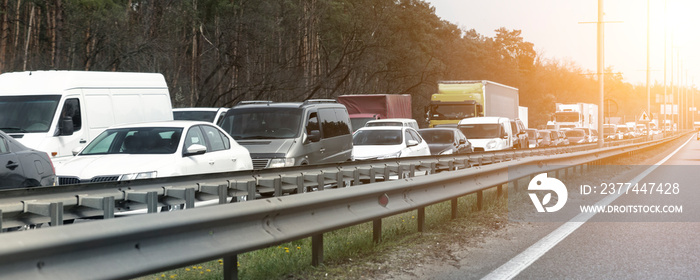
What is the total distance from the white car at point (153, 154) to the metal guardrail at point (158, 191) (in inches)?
39.5

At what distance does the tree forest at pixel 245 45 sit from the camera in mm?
36969

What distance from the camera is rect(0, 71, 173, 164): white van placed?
54.4ft

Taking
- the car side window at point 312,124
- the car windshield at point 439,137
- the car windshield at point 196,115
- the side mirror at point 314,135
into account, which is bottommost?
the car windshield at point 439,137

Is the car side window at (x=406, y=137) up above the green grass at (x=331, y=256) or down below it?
above

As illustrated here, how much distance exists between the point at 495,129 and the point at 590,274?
918 inches

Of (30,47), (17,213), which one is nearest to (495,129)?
(17,213)

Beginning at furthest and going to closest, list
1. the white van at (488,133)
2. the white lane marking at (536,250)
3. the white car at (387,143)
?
the white van at (488,133)
the white car at (387,143)
the white lane marking at (536,250)

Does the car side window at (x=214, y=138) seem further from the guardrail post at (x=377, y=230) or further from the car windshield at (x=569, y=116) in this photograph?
the car windshield at (x=569, y=116)

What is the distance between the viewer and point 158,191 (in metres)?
9.27

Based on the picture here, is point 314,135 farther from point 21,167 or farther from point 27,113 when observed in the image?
point 21,167

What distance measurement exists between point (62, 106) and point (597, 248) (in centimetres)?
1131

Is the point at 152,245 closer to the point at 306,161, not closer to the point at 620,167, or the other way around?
the point at 306,161

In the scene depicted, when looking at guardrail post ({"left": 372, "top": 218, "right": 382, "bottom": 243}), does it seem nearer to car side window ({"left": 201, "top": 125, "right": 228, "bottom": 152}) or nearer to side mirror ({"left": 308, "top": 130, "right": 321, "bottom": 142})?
car side window ({"left": 201, "top": 125, "right": 228, "bottom": 152})

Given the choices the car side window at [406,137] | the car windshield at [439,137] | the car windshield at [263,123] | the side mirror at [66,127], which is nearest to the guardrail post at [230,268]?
the car windshield at [263,123]
